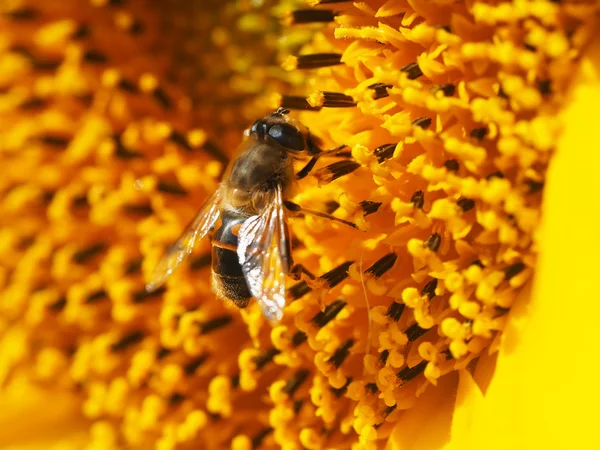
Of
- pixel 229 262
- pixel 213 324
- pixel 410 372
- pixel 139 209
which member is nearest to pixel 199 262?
pixel 213 324

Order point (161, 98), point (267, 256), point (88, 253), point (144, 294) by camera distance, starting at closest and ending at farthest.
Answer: point (267, 256) < point (144, 294) < point (88, 253) < point (161, 98)

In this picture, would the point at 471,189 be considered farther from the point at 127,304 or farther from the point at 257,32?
the point at 257,32

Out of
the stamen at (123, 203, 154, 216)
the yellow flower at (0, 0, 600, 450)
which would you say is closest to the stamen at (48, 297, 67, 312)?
the yellow flower at (0, 0, 600, 450)

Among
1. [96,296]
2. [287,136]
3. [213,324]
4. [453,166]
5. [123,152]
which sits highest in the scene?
[453,166]

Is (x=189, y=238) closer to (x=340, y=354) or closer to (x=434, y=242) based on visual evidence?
(x=340, y=354)

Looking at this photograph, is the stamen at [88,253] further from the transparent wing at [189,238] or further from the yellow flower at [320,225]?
the transparent wing at [189,238]

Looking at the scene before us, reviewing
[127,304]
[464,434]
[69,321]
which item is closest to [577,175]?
[464,434]

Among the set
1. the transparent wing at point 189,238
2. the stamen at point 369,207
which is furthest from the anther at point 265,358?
the stamen at point 369,207

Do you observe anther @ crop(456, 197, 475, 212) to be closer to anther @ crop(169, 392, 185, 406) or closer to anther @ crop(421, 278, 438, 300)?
anther @ crop(421, 278, 438, 300)
